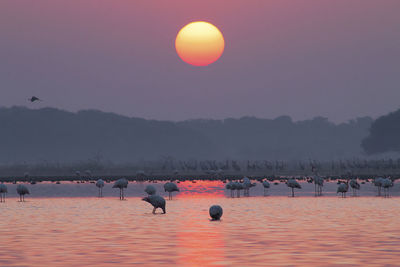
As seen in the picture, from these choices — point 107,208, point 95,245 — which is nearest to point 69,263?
point 95,245

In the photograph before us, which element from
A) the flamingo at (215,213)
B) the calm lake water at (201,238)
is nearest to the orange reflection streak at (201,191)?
the calm lake water at (201,238)

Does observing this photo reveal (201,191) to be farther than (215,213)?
Yes

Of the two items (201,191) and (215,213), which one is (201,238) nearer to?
(215,213)

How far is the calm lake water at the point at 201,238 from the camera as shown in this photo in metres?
22.5

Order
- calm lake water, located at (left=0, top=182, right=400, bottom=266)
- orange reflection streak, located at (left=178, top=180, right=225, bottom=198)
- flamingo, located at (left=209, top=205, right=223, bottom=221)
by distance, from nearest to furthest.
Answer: calm lake water, located at (left=0, top=182, right=400, bottom=266) < flamingo, located at (left=209, top=205, right=223, bottom=221) < orange reflection streak, located at (left=178, top=180, right=225, bottom=198)

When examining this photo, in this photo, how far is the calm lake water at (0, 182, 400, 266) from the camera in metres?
22.5

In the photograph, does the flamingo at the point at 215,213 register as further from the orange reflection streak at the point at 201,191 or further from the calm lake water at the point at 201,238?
the orange reflection streak at the point at 201,191

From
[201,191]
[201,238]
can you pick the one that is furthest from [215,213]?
[201,191]

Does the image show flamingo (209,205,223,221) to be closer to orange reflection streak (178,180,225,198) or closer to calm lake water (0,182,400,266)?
calm lake water (0,182,400,266)

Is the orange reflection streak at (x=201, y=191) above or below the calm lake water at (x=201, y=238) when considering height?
above

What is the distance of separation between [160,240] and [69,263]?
6205 millimetres

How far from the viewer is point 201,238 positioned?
28.2m

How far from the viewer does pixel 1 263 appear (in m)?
21.8

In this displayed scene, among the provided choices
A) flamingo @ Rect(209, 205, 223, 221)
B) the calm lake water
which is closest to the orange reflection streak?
the calm lake water
